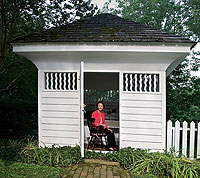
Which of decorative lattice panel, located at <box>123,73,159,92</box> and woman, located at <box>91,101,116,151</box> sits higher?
decorative lattice panel, located at <box>123,73,159,92</box>

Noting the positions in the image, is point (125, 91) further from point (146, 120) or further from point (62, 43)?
point (62, 43)

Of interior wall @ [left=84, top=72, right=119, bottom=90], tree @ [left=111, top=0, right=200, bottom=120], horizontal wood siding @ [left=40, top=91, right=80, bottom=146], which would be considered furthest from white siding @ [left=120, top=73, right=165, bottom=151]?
interior wall @ [left=84, top=72, right=119, bottom=90]

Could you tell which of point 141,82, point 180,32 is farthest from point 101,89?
point 180,32

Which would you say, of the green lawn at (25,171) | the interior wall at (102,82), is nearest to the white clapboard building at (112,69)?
the green lawn at (25,171)

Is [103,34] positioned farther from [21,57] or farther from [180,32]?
[180,32]

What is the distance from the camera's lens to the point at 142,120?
4.93 metres

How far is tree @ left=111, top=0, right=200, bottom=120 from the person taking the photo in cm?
912

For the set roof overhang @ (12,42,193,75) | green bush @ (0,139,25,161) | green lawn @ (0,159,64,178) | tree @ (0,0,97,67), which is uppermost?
tree @ (0,0,97,67)

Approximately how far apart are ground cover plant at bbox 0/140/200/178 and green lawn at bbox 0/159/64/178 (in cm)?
18

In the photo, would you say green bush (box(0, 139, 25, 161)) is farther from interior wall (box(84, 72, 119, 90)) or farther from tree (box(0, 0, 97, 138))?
interior wall (box(84, 72, 119, 90))

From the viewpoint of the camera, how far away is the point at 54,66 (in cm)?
519

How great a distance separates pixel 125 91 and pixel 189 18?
9.06 metres

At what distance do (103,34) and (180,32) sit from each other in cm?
861

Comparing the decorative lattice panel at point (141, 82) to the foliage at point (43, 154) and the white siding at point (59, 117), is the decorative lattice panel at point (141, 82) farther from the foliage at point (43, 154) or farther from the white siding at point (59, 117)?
the foliage at point (43, 154)
